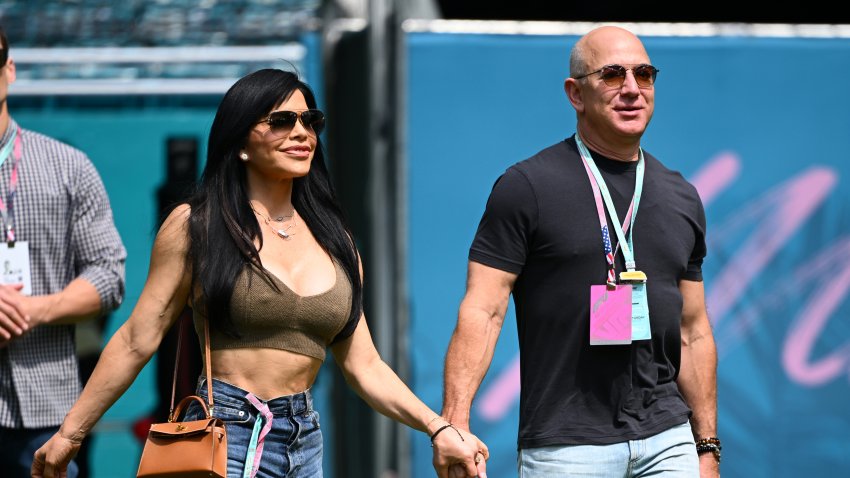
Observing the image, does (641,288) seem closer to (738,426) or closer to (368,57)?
(738,426)

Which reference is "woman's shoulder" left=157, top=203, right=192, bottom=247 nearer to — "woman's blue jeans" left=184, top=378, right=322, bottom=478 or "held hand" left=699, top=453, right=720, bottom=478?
"woman's blue jeans" left=184, top=378, right=322, bottom=478

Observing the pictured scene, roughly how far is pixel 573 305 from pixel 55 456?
1510mm

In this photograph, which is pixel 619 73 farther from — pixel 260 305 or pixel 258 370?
pixel 258 370

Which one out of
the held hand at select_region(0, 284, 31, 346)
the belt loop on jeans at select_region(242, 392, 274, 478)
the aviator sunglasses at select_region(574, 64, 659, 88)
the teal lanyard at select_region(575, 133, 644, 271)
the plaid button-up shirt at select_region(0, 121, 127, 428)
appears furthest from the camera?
the plaid button-up shirt at select_region(0, 121, 127, 428)

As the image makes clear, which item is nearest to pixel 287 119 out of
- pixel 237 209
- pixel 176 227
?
pixel 237 209

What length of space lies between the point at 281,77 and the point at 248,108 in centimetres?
14

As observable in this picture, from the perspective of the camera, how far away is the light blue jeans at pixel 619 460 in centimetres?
356

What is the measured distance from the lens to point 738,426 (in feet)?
20.0

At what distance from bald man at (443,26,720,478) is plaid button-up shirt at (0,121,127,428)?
137 cm

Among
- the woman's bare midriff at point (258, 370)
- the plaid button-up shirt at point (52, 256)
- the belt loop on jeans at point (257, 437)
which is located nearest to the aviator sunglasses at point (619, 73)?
the woman's bare midriff at point (258, 370)

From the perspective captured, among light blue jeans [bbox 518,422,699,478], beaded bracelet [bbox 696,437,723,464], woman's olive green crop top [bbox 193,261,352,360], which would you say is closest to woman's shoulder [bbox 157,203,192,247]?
woman's olive green crop top [bbox 193,261,352,360]

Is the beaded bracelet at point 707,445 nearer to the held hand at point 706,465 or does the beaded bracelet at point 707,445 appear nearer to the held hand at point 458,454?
the held hand at point 706,465

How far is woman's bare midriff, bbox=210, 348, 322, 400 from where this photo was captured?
3.39 m

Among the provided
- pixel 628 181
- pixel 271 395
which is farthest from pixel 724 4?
pixel 271 395
